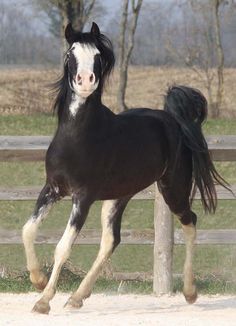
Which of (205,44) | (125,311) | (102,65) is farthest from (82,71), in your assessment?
(205,44)

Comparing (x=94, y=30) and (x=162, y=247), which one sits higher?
(x=94, y=30)

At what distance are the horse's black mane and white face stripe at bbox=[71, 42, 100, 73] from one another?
6cm

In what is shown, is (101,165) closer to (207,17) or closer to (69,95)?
(69,95)

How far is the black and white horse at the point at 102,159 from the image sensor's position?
6.42 metres

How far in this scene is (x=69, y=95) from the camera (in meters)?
6.54

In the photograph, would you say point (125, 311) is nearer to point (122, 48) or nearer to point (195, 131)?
point (195, 131)

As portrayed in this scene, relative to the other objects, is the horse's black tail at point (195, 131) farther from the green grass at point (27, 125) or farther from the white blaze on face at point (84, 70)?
the green grass at point (27, 125)

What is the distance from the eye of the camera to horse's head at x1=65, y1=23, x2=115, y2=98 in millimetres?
6277

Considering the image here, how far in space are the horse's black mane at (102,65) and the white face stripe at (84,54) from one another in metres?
0.06

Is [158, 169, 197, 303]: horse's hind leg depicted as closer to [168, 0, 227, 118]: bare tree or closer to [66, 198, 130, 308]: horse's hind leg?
[66, 198, 130, 308]: horse's hind leg

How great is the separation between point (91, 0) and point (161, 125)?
19.8 metres

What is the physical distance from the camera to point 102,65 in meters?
6.54

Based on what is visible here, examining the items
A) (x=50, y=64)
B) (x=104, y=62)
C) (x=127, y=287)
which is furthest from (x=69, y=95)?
(x=50, y=64)

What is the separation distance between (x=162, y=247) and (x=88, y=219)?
15.6 ft
